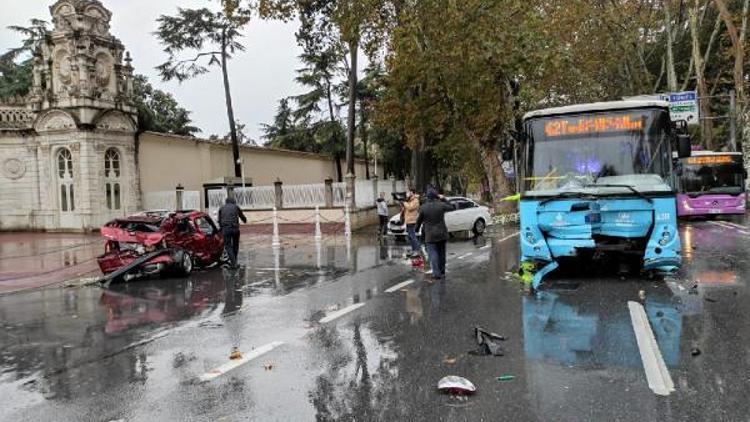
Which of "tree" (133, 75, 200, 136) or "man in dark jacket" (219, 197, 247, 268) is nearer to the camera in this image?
"man in dark jacket" (219, 197, 247, 268)

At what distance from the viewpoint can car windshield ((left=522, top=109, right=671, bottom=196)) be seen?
10.6m

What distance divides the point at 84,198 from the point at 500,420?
27.9 meters

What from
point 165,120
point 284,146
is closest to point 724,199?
point 284,146

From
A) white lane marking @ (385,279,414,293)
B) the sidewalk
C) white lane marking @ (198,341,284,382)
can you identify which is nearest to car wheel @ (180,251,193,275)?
the sidewalk

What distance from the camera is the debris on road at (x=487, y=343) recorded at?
636 cm

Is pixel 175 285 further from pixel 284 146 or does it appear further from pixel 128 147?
pixel 284 146

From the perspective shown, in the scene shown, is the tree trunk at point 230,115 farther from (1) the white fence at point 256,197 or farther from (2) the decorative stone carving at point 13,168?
(2) the decorative stone carving at point 13,168

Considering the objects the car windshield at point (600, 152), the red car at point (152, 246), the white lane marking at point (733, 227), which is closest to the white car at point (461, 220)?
the red car at point (152, 246)

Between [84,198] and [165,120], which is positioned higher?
[165,120]

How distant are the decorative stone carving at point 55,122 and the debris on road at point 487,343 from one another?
2628 centimetres

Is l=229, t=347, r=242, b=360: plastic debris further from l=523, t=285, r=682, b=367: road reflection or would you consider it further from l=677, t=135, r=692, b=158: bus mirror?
l=677, t=135, r=692, b=158: bus mirror

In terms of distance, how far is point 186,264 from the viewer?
13891 mm

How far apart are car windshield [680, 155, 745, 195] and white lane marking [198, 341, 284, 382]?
2380 centimetres

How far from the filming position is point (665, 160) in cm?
1070
